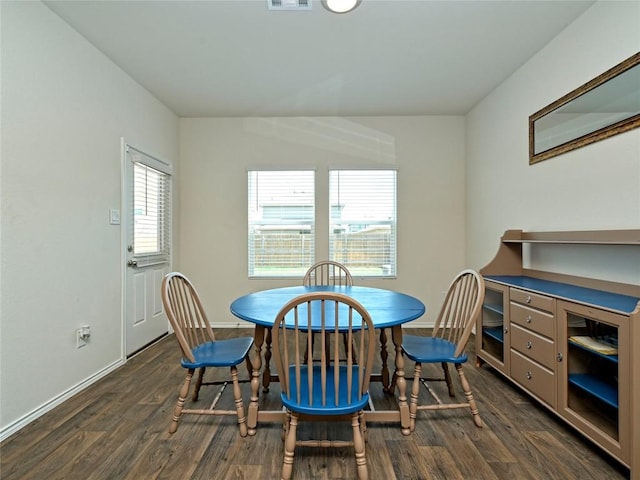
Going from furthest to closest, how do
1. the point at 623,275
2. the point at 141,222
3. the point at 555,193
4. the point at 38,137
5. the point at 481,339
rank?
1. the point at 141,222
2. the point at 481,339
3. the point at 555,193
4. the point at 38,137
5. the point at 623,275

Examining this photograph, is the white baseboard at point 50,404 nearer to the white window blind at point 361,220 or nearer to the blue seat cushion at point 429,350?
the blue seat cushion at point 429,350

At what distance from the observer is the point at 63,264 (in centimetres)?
231

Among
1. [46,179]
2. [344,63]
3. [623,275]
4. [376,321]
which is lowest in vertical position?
[376,321]

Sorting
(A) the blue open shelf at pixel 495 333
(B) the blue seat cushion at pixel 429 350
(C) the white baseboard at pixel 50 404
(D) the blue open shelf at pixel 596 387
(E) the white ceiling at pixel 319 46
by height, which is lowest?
(C) the white baseboard at pixel 50 404

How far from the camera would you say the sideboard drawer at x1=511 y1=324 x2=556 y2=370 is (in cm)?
196

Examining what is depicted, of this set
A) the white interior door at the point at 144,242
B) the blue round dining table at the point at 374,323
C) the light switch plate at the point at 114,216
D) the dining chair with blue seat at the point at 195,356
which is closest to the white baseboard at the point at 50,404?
→ the white interior door at the point at 144,242

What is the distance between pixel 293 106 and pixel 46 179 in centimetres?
250

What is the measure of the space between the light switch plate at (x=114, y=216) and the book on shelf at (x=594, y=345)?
3.45 meters

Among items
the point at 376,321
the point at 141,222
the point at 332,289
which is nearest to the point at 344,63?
the point at 332,289

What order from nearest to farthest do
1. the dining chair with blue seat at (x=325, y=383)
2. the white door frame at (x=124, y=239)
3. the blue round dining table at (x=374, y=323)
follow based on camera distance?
the dining chair with blue seat at (x=325, y=383), the blue round dining table at (x=374, y=323), the white door frame at (x=124, y=239)

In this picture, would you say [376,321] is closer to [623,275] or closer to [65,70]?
[623,275]

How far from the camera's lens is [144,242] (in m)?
3.41

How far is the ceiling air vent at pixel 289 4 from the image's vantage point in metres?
2.11

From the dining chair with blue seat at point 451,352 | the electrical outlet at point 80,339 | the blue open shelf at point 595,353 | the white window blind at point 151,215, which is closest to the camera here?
the blue open shelf at point 595,353
